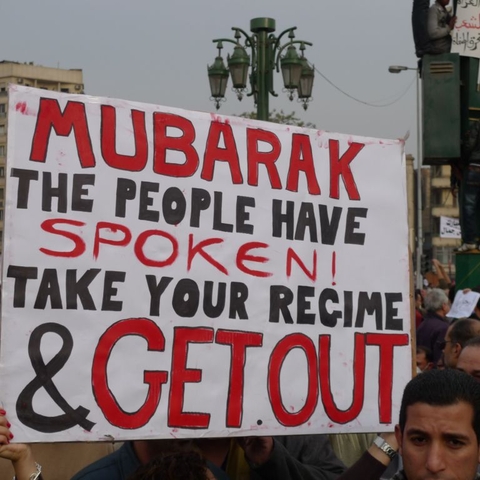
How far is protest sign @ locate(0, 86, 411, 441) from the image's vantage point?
351 cm

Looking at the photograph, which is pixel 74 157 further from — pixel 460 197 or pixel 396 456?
pixel 460 197

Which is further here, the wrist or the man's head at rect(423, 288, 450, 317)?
the man's head at rect(423, 288, 450, 317)

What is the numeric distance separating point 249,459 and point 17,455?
87 centimetres

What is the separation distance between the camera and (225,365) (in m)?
3.79

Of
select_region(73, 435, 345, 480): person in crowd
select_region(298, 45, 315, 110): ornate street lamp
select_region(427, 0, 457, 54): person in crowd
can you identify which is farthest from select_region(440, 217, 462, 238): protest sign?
select_region(73, 435, 345, 480): person in crowd

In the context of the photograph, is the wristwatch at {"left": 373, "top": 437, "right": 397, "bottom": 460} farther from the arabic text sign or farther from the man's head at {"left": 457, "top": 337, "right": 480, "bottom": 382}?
the arabic text sign

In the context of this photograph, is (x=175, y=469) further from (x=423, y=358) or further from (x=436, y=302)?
(x=436, y=302)

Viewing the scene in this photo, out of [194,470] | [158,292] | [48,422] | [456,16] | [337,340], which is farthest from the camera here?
[456,16]

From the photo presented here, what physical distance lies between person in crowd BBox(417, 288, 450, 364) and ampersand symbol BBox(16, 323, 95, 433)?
18.1 feet

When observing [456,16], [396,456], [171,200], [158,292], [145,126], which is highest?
[456,16]

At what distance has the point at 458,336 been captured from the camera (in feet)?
19.4

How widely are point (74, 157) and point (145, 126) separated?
0.30 meters

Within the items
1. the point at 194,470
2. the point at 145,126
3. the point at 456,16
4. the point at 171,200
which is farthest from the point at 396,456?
the point at 456,16

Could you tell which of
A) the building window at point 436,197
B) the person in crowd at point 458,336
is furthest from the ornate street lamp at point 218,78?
the building window at point 436,197
